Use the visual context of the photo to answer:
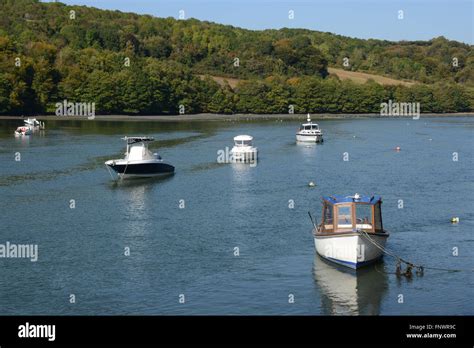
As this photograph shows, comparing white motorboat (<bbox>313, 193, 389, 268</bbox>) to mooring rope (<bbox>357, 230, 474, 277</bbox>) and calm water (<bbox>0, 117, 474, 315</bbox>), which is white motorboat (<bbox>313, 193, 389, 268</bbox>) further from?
calm water (<bbox>0, 117, 474, 315</bbox>)

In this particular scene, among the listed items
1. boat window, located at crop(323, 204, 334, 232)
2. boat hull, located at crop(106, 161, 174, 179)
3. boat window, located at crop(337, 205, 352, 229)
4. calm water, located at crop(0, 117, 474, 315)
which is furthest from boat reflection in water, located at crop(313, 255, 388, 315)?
boat hull, located at crop(106, 161, 174, 179)

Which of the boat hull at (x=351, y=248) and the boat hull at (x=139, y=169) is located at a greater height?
the boat hull at (x=139, y=169)

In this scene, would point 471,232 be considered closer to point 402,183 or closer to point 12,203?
point 402,183

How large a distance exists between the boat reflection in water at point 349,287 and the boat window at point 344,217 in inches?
103

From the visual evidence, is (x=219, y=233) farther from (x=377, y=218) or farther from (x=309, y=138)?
(x=309, y=138)

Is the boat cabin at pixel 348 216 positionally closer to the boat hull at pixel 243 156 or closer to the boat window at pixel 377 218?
the boat window at pixel 377 218

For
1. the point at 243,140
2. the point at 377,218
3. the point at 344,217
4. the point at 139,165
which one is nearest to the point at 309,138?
the point at 243,140

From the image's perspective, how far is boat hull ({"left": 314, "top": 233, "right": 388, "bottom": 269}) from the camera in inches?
1884

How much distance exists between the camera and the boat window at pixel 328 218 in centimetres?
5106

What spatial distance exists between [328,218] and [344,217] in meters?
1.89

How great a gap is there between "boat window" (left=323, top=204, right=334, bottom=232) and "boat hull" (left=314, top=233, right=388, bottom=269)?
1.18 metres

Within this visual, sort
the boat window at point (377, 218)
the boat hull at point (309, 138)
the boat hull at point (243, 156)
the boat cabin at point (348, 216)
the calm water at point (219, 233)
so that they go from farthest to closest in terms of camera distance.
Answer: the boat hull at point (309, 138)
the boat hull at point (243, 156)
the boat window at point (377, 218)
the boat cabin at point (348, 216)
the calm water at point (219, 233)

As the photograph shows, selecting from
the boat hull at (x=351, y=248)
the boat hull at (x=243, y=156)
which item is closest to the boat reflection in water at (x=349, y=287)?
the boat hull at (x=351, y=248)
